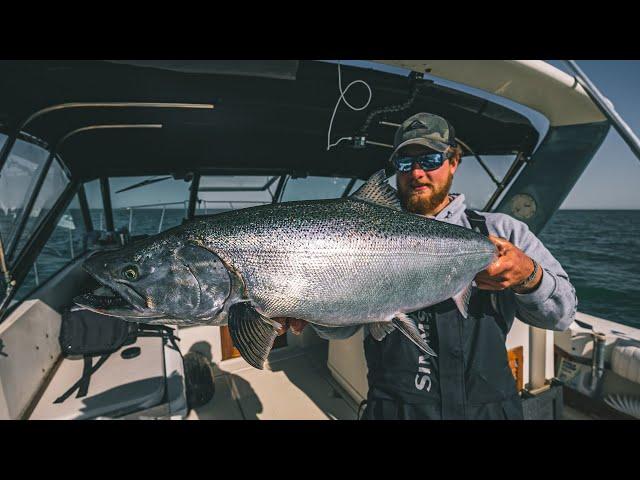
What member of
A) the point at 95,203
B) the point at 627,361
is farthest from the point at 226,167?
the point at 627,361

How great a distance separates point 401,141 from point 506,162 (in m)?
5.00

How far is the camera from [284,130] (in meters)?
4.39

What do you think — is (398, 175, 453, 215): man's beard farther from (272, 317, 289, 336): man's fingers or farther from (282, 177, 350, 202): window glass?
(282, 177, 350, 202): window glass

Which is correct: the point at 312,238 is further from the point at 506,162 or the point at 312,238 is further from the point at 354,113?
the point at 506,162

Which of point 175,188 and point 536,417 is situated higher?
point 536,417

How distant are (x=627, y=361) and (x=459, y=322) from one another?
2.59 m

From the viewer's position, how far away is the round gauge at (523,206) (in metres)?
5.39

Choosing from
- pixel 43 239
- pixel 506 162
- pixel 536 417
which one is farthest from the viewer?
pixel 506 162

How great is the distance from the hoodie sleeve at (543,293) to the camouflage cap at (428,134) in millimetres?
743

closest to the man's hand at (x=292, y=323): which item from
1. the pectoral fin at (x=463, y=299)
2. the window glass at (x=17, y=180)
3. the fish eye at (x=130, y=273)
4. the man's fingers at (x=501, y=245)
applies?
the fish eye at (x=130, y=273)

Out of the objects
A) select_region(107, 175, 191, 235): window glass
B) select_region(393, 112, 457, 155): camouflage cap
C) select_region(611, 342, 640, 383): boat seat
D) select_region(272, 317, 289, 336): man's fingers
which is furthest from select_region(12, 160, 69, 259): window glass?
select_region(611, 342, 640, 383): boat seat

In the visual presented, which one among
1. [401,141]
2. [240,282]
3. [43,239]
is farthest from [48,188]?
[401,141]

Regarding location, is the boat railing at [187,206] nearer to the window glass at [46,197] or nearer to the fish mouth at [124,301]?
the window glass at [46,197]

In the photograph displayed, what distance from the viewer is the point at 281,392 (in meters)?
3.86
